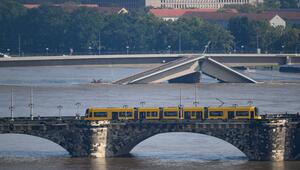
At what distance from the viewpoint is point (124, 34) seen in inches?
6422

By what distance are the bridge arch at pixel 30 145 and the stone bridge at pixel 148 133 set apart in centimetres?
142

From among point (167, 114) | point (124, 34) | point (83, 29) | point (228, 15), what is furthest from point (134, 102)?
point (228, 15)

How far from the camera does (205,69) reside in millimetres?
121188

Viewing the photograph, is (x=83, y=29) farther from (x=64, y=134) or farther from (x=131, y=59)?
(x=64, y=134)

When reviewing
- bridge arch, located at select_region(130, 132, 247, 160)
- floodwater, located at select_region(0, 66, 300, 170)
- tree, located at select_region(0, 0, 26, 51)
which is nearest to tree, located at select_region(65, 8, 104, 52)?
tree, located at select_region(0, 0, 26, 51)

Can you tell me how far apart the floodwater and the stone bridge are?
76cm

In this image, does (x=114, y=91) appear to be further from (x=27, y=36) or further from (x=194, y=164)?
(x=27, y=36)

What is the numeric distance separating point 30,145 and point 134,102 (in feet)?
68.0

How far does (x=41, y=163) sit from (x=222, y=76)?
4959 centimetres

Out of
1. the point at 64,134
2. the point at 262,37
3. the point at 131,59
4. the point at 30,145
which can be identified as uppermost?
the point at 262,37

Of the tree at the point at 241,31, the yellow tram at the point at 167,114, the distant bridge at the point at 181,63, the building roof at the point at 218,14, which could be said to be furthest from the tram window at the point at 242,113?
the building roof at the point at 218,14

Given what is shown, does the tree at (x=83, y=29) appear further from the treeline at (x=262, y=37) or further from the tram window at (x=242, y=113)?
the tram window at (x=242, y=113)

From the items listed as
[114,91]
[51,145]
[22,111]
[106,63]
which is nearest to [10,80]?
[106,63]

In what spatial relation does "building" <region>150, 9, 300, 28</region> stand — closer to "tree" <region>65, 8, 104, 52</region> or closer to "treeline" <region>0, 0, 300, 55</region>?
"tree" <region>65, 8, 104, 52</region>
